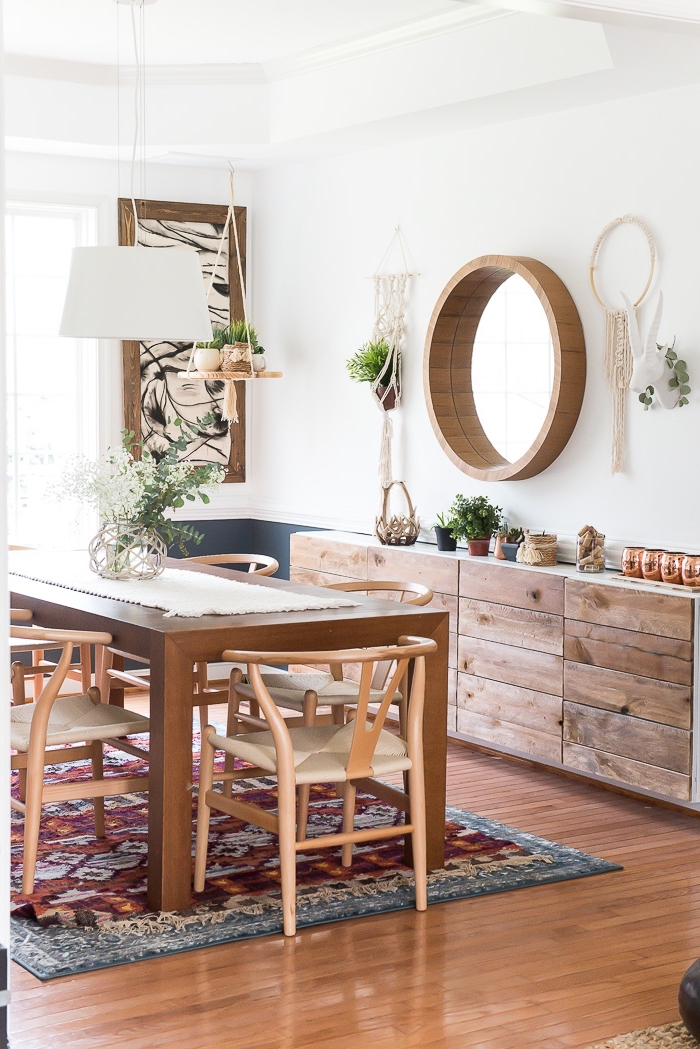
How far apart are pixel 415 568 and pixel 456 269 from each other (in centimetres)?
136

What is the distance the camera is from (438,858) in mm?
→ 3906

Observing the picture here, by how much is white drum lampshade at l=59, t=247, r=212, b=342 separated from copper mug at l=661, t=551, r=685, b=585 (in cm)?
183

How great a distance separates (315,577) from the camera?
6.14 metres

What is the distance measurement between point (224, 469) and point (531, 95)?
9.35ft

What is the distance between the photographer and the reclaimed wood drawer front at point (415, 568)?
5.33m

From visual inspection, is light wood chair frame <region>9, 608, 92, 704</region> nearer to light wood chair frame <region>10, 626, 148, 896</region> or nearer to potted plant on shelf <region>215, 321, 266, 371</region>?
light wood chair frame <region>10, 626, 148, 896</region>

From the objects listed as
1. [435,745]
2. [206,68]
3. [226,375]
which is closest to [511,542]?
[435,745]

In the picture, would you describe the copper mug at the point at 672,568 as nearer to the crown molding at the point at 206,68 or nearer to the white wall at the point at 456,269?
the white wall at the point at 456,269

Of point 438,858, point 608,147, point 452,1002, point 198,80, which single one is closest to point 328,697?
point 438,858

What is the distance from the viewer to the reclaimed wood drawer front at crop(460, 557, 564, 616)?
4801 millimetres

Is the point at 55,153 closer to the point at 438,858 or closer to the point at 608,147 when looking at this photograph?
the point at 608,147

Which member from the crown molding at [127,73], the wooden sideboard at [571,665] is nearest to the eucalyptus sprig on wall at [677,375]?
the wooden sideboard at [571,665]

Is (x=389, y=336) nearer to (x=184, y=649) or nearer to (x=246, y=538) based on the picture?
(x=246, y=538)

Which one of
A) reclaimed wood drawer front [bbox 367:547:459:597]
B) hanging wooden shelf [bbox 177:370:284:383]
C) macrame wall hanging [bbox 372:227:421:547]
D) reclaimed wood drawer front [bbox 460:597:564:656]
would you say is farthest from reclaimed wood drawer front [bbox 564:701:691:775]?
hanging wooden shelf [bbox 177:370:284:383]
